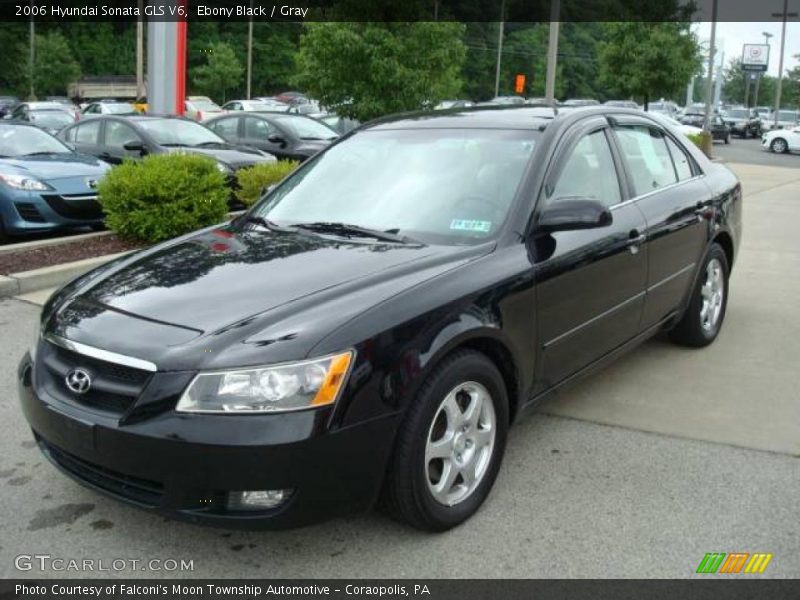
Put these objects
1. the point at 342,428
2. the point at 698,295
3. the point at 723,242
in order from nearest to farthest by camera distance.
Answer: the point at 342,428
the point at 698,295
the point at 723,242

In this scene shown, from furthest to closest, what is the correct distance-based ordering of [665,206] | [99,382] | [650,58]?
[650,58] → [665,206] → [99,382]

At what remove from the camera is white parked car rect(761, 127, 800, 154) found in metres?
34.5

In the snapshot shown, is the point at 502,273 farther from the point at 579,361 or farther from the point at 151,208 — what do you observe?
the point at 151,208

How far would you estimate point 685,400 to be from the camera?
486cm

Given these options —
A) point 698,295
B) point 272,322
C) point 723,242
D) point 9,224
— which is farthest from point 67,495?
point 9,224

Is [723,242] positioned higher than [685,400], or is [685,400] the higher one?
[723,242]

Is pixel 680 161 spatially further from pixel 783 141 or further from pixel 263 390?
pixel 783 141

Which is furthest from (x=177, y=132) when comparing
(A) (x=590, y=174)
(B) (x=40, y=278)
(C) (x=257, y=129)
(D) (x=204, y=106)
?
(D) (x=204, y=106)

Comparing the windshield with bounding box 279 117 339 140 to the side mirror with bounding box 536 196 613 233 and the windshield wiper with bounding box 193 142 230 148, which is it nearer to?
the windshield wiper with bounding box 193 142 230 148

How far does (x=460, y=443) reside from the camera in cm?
336

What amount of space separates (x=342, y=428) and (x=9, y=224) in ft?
22.5

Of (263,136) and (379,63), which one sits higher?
(379,63)

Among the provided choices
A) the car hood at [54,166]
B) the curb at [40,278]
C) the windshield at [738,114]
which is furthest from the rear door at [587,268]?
the windshield at [738,114]

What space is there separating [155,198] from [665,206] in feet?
16.9
